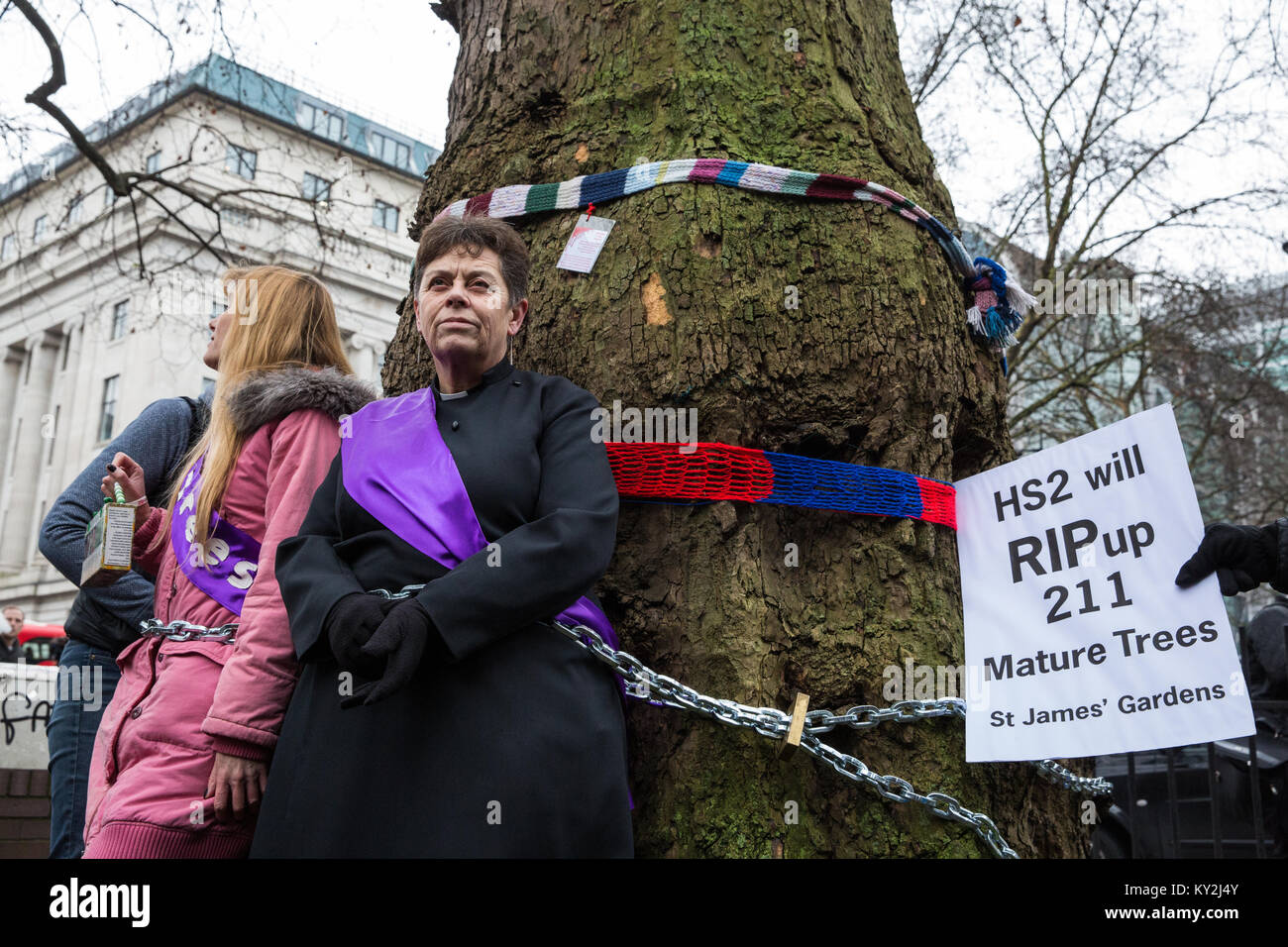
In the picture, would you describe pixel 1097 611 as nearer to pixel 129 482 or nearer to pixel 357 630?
pixel 357 630

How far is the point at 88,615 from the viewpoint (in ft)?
11.0

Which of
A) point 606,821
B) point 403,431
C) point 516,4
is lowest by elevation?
point 606,821

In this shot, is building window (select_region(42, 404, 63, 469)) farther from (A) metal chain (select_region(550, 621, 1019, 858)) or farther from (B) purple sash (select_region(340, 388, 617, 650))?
(A) metal chain (select_region(550, 621, 1019, 858))

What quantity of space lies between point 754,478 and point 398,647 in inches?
41.8

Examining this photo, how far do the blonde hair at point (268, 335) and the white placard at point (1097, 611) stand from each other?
1.80 meters

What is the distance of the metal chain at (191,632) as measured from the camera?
265 cm

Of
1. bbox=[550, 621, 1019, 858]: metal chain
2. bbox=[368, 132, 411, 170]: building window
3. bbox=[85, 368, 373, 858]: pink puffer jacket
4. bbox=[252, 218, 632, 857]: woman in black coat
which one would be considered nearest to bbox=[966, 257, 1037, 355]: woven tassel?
bbox=[550, 621, 1019, 858]: metal chain

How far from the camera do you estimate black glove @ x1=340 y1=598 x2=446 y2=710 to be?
201cm

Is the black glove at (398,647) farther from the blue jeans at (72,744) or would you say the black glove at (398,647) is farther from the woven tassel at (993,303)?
the woven tassel at (993,303)

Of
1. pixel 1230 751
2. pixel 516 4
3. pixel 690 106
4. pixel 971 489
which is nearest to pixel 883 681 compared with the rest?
pixel 971 489

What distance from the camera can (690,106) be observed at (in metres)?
3.13

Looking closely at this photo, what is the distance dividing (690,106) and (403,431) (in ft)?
4.22

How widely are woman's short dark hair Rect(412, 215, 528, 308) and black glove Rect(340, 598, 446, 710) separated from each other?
0.95 metres

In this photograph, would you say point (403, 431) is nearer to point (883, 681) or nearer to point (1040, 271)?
point (883, 681)
